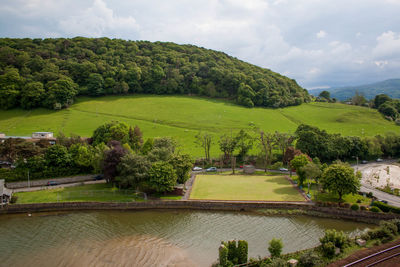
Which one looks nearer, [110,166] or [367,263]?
[367,263]

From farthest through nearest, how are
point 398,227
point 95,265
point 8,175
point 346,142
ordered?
1. point 346,142
2. point 8,175
3. point 398,227
4. point 95,265

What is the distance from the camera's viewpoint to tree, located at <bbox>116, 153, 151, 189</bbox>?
4038 cm

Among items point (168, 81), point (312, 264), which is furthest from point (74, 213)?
point (168, 81)

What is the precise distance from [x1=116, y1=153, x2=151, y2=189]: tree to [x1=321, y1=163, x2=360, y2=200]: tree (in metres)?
25.7

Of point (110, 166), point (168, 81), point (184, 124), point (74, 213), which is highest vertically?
point (168, 81)

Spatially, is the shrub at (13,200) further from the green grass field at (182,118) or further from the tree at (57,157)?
the green grass field at (182,118)

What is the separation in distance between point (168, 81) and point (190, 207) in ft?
257

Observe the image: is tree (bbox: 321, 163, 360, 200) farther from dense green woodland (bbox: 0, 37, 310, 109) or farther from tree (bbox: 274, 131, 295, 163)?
dense green woodland (bbox: 0, 37, 310, 109)

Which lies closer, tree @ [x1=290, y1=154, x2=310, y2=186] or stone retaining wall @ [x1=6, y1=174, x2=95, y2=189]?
tree @ [x1=290, y1=154, x2=310, y2=186]

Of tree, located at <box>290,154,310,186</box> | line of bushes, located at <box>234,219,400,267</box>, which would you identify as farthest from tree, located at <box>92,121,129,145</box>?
line of bushes, located at <box>234,219,400,267</box>

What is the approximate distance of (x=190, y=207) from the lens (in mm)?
37750

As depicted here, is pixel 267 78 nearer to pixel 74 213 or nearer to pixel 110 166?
pixel 110 166

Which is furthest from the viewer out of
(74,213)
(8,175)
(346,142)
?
(346,142)

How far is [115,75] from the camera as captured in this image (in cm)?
10238
